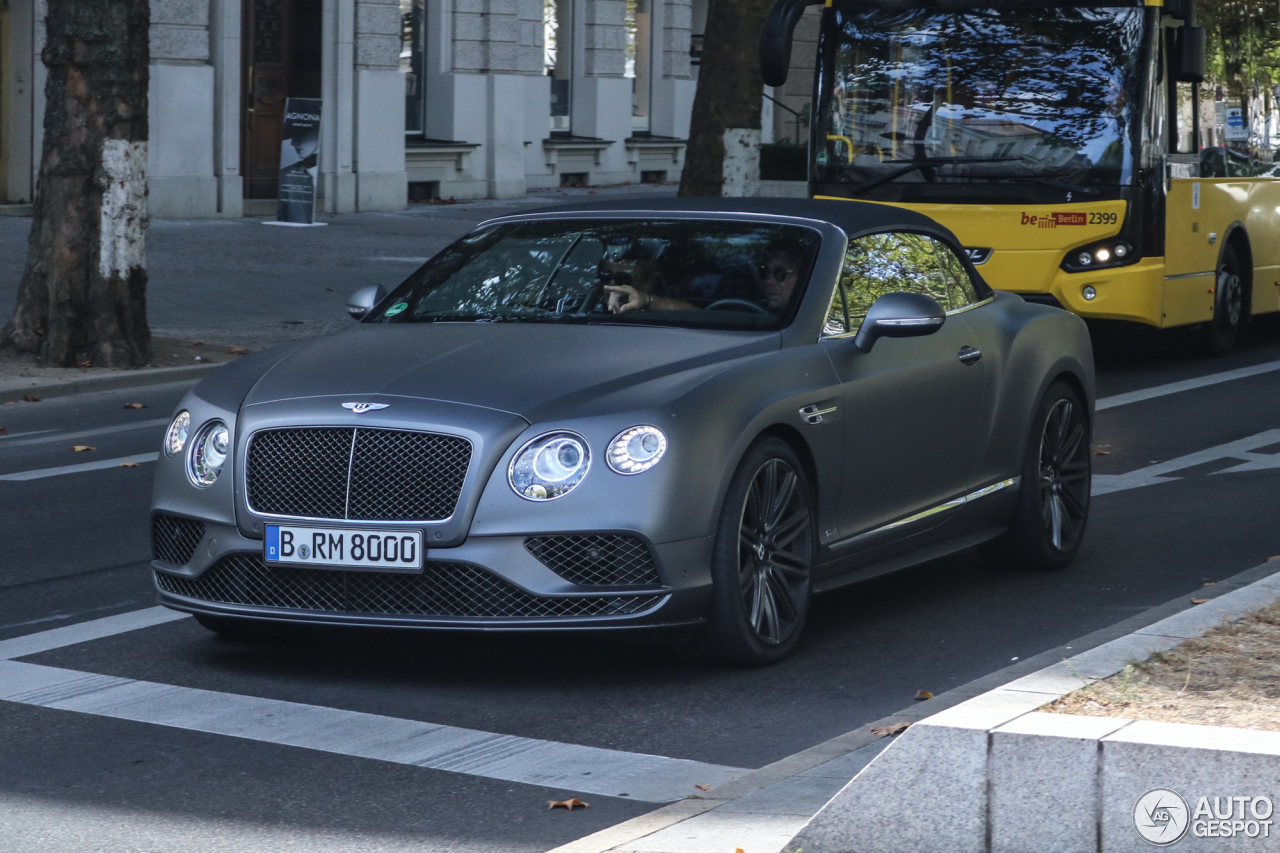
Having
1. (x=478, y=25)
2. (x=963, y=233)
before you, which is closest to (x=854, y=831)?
(x=963, y=233)

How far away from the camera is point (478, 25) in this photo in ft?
103

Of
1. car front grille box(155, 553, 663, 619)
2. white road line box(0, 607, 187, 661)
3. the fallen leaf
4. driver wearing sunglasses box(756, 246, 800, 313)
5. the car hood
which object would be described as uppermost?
driver wearing sunglasses box(756, 246, 800, 313)

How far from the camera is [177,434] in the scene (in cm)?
646

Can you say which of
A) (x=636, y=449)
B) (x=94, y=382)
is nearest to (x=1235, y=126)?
(x=94, y=382)

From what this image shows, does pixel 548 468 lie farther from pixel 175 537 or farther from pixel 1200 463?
pixel 1200 463

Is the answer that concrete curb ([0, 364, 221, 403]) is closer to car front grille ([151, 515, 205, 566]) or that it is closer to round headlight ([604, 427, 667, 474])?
car front grille ([151, 515, 205, 566])

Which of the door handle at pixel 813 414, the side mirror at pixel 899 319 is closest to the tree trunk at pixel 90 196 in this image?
the side mirror at pixel 899 319

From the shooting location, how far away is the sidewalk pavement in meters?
16.5

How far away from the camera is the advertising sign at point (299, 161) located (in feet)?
81.0

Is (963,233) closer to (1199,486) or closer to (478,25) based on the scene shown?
(1199,486)

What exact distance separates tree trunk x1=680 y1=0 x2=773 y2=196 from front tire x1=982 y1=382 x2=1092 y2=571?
11425 millimetres

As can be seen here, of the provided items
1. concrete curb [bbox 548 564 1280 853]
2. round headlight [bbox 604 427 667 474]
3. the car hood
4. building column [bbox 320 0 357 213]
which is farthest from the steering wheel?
building column [bbox 320 0 357 213]

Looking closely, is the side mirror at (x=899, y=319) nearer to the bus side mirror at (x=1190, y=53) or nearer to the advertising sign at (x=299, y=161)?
the bus side mirror at (x=1190, y=53)

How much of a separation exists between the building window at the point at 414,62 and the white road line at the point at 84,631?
80.1ft
